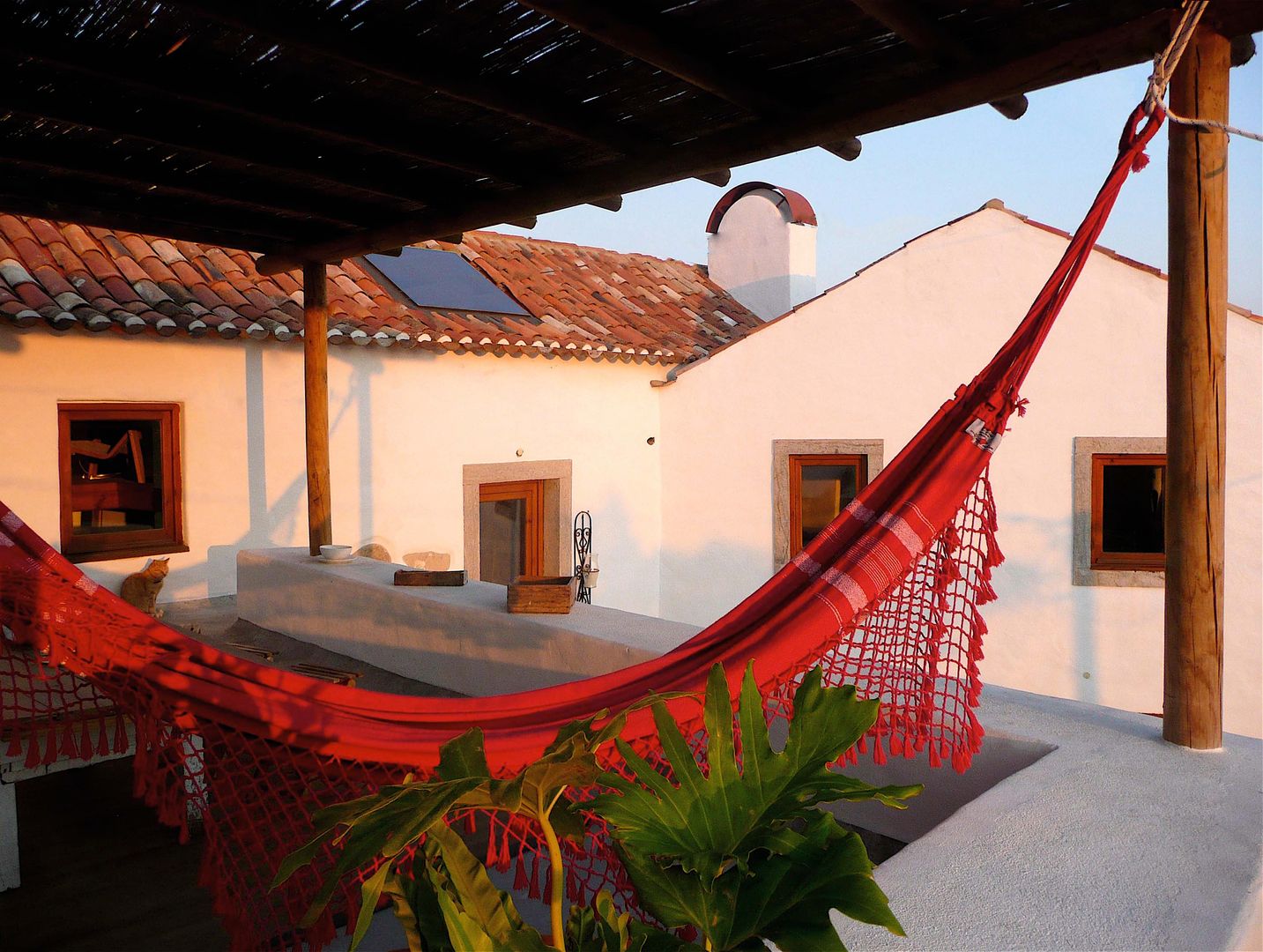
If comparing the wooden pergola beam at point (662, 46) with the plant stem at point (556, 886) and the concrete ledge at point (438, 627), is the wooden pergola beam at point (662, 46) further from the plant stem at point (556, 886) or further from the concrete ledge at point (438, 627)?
the plant stem at point (556, 886)

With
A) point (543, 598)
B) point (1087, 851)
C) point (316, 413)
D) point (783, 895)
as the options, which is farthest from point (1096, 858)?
point (316, 413)

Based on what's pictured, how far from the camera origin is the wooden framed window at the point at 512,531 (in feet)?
20.7

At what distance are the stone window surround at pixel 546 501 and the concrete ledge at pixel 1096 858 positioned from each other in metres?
4.60

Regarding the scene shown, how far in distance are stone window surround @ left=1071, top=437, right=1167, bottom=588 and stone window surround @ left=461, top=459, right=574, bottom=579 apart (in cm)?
313

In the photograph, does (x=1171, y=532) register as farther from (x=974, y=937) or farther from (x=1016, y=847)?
(x=974, y=937)

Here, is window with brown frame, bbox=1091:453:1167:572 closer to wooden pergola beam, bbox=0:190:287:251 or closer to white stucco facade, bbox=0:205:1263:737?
white stucco facade, bbox=0:205:1263:737

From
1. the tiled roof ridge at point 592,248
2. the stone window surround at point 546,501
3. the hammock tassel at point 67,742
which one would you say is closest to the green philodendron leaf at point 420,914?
the hammock tassel at point 67,742

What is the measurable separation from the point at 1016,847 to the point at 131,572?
4290 millimetres

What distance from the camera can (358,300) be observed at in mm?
5652

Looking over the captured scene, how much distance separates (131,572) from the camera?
4516 millimetres

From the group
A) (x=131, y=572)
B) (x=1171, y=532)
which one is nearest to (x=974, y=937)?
(x=1171, y=532)

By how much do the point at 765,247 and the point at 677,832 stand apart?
8.00 metres

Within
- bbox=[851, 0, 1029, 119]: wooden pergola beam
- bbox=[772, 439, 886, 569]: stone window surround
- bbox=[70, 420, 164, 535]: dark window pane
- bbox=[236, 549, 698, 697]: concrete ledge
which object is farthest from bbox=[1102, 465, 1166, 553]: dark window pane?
bbox=[70, 420, 164, 535]: dark window pane

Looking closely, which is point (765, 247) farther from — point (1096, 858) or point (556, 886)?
point (556, 886)
